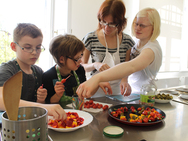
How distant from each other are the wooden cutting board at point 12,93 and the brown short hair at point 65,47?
0.92 metres

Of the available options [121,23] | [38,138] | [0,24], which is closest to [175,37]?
[121,23]

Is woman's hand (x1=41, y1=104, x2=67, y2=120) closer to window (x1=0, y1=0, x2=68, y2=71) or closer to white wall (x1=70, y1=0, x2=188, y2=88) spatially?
white wall (x1=70, y1=0, x2=188, y2=88)

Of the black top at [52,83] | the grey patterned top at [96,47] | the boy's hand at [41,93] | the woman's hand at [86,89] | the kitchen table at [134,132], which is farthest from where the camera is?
the grey patterned top at [96,47]

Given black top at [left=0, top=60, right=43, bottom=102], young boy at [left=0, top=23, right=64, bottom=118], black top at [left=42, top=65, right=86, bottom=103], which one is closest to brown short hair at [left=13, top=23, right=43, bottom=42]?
young boy at [left=0, top=23, right=64, bottom=118]

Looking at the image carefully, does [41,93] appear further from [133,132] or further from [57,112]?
[133,132]

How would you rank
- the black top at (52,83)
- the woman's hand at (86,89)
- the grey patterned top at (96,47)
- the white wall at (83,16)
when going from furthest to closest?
the white wall at (83,16) < the grey patterned top at (96,47) < the black top at (52,83) < the woman's hand at (86,89)

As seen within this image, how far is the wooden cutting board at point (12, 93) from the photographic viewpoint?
16.5 inches

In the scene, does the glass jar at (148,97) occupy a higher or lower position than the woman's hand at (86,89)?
lower

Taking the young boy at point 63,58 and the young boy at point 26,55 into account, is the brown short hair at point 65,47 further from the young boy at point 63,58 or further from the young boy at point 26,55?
the young boy at point 26,55

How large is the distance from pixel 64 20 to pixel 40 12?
39 cm

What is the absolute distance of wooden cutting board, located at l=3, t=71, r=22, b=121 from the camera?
42cm

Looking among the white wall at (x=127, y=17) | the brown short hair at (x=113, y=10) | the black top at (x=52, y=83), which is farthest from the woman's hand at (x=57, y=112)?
the white wall at (x=127, y=17)

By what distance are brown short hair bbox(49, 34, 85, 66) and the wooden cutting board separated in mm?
916

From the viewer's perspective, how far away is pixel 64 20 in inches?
105
